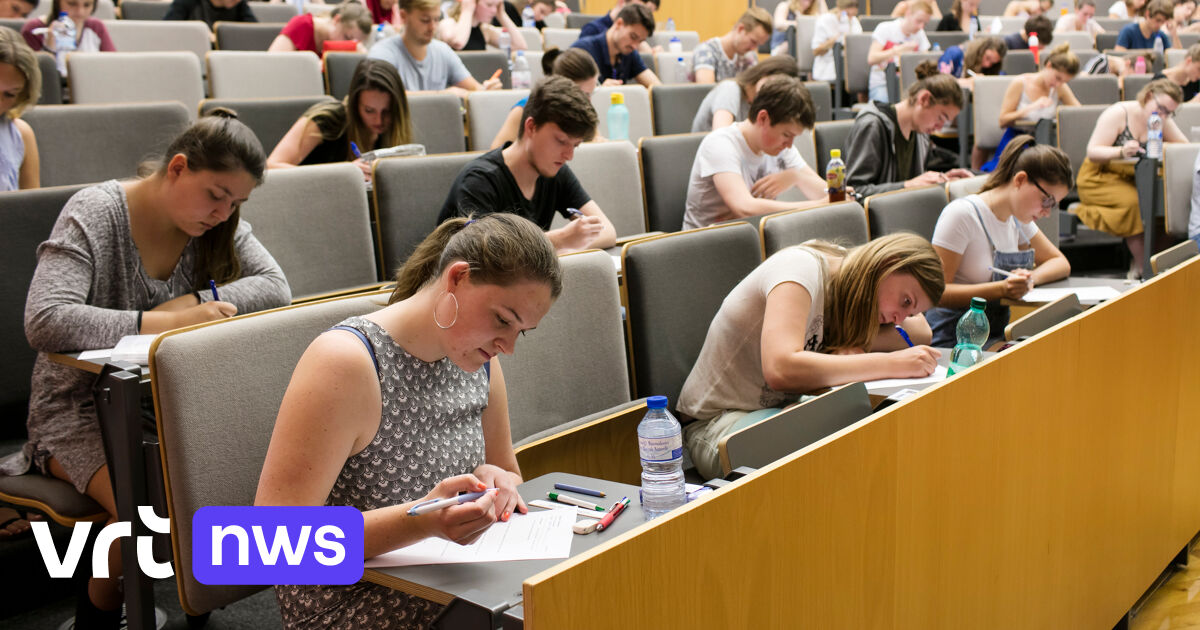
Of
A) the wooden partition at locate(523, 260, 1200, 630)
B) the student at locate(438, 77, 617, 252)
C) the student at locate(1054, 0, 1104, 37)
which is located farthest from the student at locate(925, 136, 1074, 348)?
the student at locate(1054, 0, 1104, 37)

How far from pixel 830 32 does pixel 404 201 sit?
543 centimetres

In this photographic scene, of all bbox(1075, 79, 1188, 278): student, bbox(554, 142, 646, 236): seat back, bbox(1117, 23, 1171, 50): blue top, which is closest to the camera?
bbox(554, 142, 646, 236): seat back

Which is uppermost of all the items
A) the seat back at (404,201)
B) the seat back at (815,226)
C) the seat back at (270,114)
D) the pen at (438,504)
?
the seat back at (270,114)

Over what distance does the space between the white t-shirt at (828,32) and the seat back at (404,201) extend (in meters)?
5.12

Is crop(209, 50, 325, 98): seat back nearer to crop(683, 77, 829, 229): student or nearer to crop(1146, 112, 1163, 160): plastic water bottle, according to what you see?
crop(683, 77, 829, 229): student

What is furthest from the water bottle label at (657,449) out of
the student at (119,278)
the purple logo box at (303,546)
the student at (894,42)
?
the student at (894,42)

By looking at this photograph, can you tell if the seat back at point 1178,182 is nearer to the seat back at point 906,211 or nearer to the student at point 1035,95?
the student at point 1035,95

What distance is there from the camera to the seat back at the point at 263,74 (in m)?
4.04

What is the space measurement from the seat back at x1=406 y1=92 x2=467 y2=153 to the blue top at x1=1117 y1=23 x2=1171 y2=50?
658 cm

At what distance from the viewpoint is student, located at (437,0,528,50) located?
18.3ft

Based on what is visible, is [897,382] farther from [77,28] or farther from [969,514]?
[77,28]

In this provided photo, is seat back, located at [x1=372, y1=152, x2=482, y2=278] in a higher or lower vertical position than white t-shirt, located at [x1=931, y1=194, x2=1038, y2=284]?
higher

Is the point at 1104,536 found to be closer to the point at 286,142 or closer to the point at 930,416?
the point at 930,416

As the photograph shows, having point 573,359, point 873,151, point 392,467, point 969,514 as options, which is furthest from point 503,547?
point 873,151
